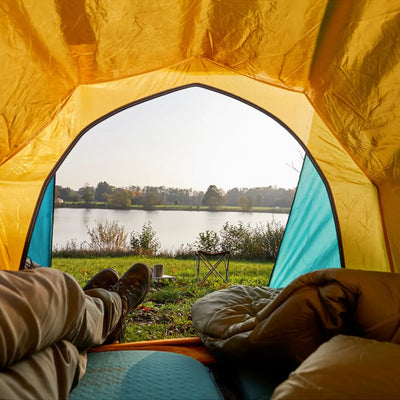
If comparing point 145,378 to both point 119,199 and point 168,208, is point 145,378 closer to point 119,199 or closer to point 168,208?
point 119,199

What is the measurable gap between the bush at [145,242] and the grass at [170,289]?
27 cm

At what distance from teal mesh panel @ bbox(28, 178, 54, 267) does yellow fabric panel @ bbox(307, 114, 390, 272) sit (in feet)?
5.94

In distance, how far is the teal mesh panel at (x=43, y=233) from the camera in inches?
87.9

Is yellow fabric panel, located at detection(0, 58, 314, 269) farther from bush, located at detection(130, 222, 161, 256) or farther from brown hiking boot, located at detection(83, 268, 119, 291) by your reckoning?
bush, located at detection(130, 222, 161, 256)

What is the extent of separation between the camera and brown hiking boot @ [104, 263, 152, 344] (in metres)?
1.54

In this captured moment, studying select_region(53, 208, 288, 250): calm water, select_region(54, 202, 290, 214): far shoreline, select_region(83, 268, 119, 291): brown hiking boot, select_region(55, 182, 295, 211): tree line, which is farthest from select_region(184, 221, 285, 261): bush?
select_region(83, 268, 119, 291): brown hiking boot

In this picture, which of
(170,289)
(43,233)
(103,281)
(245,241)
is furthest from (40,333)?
(245,241)

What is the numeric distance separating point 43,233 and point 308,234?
185 centimetres

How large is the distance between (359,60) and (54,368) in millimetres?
1498

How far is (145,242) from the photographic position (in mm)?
6062

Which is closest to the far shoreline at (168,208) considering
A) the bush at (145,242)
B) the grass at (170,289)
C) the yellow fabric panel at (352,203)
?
the bush at (145,242)

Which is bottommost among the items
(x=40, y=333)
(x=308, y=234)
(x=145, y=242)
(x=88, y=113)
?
(x=145, y=242)

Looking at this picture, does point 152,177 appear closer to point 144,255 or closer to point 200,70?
point 144,255

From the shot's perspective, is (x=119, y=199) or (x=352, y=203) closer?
(x=352, y=203)
